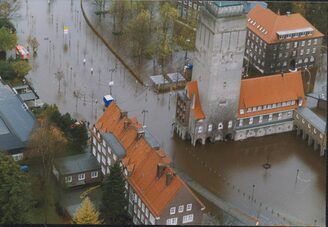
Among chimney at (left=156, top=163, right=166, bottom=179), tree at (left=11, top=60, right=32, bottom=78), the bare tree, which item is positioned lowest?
the bare tree

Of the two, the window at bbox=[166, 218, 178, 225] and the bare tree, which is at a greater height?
the bare tree

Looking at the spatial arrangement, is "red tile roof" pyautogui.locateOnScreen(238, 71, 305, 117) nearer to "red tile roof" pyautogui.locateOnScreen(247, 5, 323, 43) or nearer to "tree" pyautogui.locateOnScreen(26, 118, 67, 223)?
"red tile roof" pyautogui.locateOnScreen(247, 5, 323, 43)

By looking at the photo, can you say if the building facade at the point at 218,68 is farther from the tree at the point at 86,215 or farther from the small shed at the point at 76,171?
the tree at the point at 86,215

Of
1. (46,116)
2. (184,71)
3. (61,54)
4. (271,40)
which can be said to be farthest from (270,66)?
(46,116)

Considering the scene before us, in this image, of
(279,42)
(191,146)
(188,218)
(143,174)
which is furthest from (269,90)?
(188,218)

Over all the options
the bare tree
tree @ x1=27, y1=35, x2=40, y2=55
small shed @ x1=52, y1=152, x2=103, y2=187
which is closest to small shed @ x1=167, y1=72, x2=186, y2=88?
the bare tree

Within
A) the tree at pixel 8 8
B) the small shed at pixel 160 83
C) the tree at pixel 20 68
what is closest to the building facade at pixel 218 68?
the small shed at pixel 160 83
